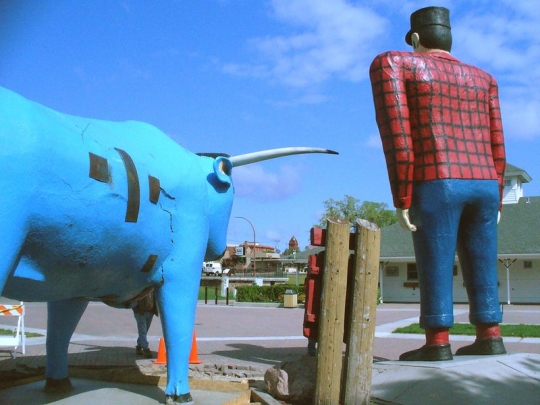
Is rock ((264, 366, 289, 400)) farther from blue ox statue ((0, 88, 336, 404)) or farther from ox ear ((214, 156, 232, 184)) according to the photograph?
ox ear ((214, 156, 232, 184))

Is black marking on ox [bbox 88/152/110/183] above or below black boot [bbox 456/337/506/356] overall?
above

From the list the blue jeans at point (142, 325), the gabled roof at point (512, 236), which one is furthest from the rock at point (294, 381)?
the gabled roof at point (512, 236)

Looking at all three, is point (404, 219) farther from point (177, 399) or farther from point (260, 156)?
point (177, 399)

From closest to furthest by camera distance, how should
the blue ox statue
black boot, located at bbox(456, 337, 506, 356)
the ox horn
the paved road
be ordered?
the blue ox statue, the ox horn, black boot, located at bbox(456, 337, 506, 356), the paved road

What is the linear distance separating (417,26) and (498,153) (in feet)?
5.88

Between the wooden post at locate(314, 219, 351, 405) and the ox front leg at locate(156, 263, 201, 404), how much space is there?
115 cm

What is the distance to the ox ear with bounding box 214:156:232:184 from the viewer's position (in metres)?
5.23

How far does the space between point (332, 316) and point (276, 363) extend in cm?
386

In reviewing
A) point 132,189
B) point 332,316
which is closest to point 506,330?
point 332,316

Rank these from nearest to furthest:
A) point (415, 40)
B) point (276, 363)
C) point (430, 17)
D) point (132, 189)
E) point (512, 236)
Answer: point (132, 189)
point (430, 17)
point (415, 40)
point (276, 363)
point (512, 236)

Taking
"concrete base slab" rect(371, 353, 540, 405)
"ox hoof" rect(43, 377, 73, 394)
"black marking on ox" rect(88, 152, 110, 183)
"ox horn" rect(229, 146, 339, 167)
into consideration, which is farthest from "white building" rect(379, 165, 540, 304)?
"black marking on ox" rect(88, 152, 110, 183)

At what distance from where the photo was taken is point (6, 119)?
3.03 metres

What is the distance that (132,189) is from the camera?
398 cm

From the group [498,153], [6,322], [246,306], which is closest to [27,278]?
[498,153]
